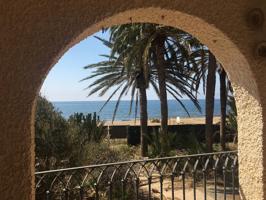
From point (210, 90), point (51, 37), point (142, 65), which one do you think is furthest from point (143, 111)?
point (51, 37)

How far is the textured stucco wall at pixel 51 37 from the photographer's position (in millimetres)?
2533

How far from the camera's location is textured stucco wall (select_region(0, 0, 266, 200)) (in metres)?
2.53

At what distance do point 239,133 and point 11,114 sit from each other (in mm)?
2138

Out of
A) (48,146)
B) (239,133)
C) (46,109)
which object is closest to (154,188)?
(48,146)

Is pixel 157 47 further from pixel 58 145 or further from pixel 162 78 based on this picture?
pixel 58 145

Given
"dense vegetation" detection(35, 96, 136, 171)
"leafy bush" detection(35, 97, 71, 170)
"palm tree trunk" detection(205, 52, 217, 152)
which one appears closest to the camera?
"leafy bush" detection(35, 97, 71, 170)

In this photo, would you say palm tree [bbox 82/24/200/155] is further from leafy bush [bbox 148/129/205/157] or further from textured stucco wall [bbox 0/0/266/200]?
textured stucco wall [bbox 0/0/266/200]

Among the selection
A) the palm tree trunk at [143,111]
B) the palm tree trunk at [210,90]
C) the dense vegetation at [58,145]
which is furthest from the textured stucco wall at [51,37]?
the palm tree trunk at [143,111]

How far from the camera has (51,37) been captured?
264 centimetres

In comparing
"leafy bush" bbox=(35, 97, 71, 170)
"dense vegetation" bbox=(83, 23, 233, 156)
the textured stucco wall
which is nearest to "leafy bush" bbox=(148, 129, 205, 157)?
"dense vegetation" bbox=(83, 23, 233, 156)

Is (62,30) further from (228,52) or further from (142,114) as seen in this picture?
(142,114)

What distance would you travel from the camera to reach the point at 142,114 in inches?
593

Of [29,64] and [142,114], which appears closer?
[29,64]

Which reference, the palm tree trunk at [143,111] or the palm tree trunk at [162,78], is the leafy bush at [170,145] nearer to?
the palm tree trunk at [162,78]
